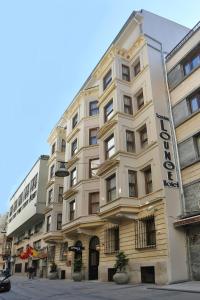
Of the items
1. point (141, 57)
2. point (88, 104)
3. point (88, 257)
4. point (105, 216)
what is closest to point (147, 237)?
point (105, 216)

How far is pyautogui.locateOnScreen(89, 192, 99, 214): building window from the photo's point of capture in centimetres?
2361

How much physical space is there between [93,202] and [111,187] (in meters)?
3.81

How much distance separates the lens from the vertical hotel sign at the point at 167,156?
17609 mm

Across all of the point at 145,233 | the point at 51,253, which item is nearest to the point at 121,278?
the point at 145,233

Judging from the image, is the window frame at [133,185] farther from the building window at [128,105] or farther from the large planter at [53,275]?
the large planter at [53,275]

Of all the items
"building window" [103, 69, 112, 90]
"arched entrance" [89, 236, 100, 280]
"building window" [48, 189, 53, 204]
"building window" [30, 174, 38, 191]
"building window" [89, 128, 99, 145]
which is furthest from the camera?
"building window" [30, 174, 38, 191]

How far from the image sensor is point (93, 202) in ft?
78.9

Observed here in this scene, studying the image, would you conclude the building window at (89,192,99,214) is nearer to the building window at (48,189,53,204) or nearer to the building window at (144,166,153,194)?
the building window at (144,166,153,194)

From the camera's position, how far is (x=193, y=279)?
15.6 metres

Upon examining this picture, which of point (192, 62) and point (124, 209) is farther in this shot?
point (192, 62)

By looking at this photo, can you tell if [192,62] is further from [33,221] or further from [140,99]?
[33,221]

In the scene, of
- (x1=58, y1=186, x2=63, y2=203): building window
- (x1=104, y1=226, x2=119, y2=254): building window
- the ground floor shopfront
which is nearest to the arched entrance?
the ground floor shopfront

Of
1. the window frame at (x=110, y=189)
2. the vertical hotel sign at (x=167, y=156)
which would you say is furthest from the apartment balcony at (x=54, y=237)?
the vertical hotel sign at (x=167, y=156)

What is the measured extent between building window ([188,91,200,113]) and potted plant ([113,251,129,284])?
9.65 meters
